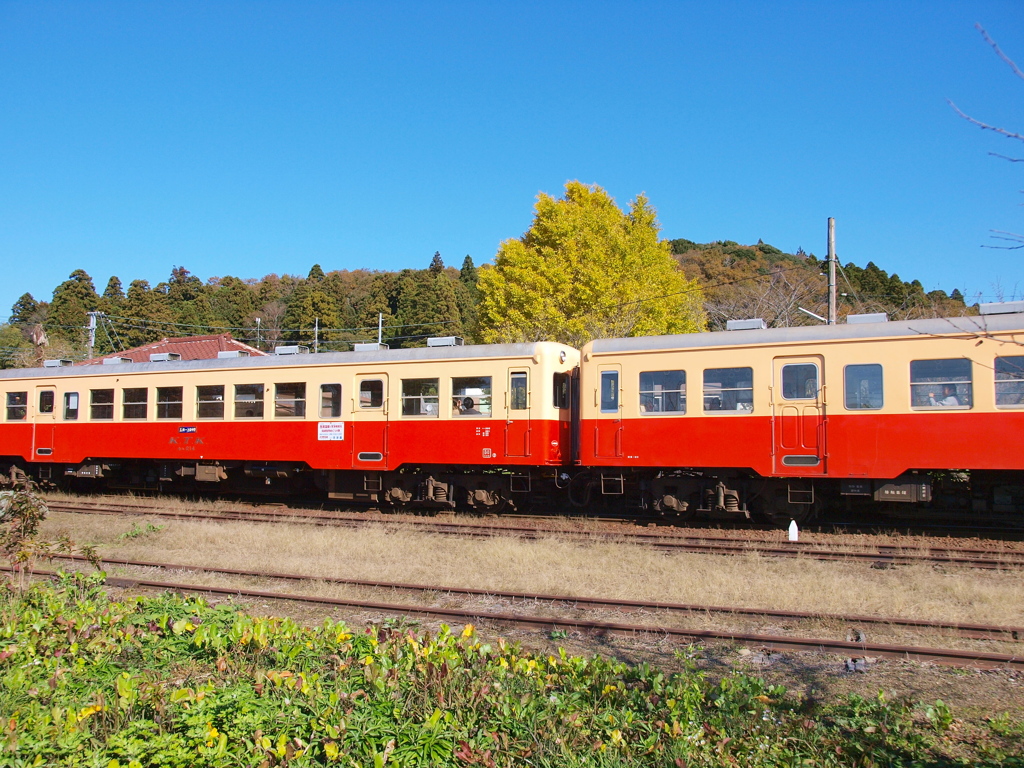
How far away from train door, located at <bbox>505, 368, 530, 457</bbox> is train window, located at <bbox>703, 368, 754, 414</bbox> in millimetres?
3198

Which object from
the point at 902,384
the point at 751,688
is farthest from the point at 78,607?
the point at 902,384

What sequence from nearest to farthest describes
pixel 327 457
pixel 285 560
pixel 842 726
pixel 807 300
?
1. pixel 842 726
2. pixel 285 560
3. pixel 327 457
4. pixel 807 300

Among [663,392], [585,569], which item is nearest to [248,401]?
[663,392]

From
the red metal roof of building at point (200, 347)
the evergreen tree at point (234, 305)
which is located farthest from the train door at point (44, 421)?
the evergreen tree at point (234, 305)

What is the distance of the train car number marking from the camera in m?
14.7

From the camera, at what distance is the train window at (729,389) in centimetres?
1194

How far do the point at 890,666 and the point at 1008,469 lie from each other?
6312 millimetres

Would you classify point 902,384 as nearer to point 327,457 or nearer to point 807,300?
point 327,457

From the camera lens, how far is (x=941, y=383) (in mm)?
10844

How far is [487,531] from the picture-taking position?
12586 millimetres

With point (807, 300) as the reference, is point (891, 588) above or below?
below

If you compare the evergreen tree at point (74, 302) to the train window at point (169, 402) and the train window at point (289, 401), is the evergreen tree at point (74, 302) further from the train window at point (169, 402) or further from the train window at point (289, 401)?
the train window at point (289, 401)

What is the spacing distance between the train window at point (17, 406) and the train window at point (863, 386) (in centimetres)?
1893

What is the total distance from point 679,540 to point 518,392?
3943 millimetres
